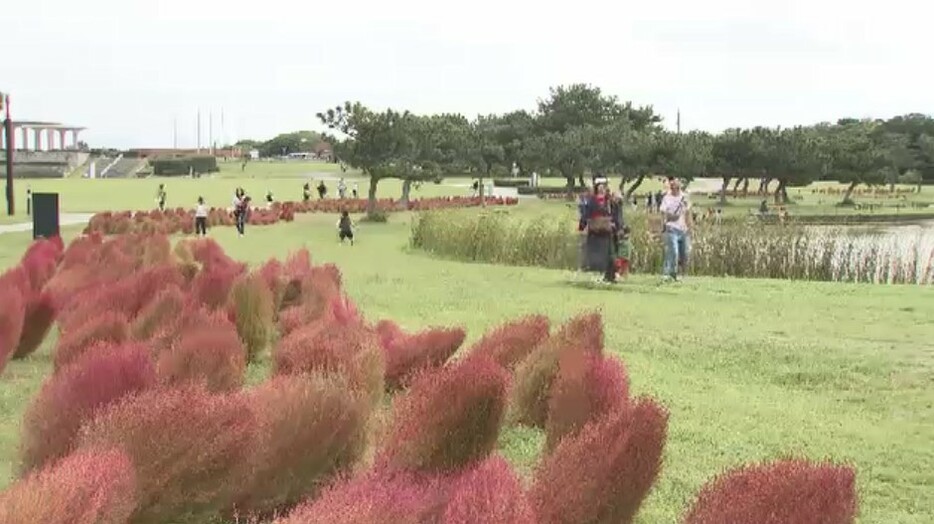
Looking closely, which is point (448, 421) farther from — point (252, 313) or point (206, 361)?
point (252, 313)

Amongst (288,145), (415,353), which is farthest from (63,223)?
(288,145)

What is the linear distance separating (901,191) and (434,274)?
64443mm

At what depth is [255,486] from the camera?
396 cm

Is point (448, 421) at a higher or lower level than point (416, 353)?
higher

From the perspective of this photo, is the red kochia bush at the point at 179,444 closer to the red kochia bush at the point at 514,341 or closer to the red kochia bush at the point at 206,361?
the red kochia bush at the point at 206,361

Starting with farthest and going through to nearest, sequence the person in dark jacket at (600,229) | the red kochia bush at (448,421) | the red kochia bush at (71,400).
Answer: the person in dark jacket at (600,229) → the red kochia bush at (71,400) → the red kochia bush at (448,421)

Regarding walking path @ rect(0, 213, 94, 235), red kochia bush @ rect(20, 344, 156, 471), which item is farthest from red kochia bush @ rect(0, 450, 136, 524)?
walking path @ rect(0, 213, 94, 235)

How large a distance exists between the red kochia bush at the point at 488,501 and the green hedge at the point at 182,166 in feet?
319

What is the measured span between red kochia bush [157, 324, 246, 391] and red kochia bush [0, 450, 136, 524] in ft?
6.65

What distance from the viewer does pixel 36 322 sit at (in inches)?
314

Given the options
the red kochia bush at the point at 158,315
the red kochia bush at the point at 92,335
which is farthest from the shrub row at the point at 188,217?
the red kochia bush at the point at 92,335

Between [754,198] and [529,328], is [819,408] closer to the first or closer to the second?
[529,328]

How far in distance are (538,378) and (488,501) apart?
10.5 ft

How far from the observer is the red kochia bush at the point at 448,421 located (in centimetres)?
389
